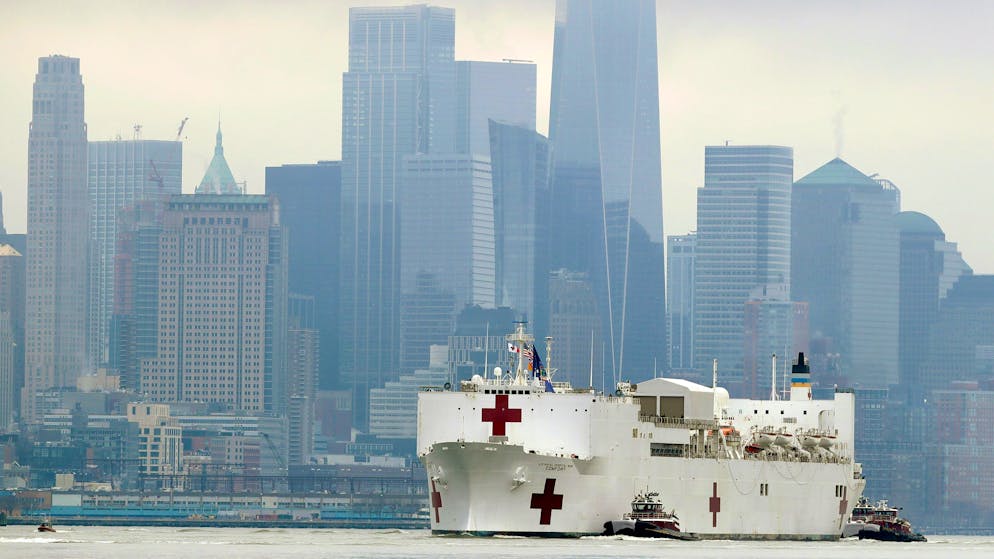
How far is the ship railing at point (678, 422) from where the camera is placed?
301ft

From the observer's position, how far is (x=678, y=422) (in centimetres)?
9344

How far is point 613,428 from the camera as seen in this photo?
87.0 metres

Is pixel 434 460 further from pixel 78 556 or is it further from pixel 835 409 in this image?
pixel 835 409

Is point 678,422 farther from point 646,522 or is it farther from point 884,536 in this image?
point 884,536

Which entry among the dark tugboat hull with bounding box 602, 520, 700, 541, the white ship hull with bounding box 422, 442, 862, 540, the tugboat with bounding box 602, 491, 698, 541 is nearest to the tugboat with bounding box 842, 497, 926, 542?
the white ship hull with bounding box 422, 442, 862, 540

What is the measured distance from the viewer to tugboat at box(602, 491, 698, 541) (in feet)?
286

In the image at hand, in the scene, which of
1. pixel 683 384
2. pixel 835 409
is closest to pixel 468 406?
pixel 683 384

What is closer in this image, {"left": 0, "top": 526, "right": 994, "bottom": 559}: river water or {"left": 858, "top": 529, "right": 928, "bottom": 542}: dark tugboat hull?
{"left": 0, "top": 526, "right": 994, "bottom": 559}: river water

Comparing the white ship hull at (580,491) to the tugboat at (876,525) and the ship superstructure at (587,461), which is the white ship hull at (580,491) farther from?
the tugboat at (876,525)

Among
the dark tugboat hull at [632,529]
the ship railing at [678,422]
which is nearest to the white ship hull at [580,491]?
the dark tugboat hull at [632,529]

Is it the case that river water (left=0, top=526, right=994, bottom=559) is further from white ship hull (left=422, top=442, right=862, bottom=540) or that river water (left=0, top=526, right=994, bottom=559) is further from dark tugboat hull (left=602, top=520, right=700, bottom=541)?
white ship hull (left=422, top=442, right=862, bottom=540)

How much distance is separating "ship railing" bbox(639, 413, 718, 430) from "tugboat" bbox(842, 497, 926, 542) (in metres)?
12.0

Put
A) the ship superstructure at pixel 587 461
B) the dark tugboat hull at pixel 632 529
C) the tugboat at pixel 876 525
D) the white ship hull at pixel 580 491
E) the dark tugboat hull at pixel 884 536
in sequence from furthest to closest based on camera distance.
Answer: the dark tugboat hull at pixel 884 536 → the tugboat at pixel 876 525 → the dark tugboat hull at pixel 632 529 → the ship superstructure at pixel 587 461 → the white ship hull at pixel 580 491

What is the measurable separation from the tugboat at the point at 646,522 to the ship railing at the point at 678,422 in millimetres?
3559
